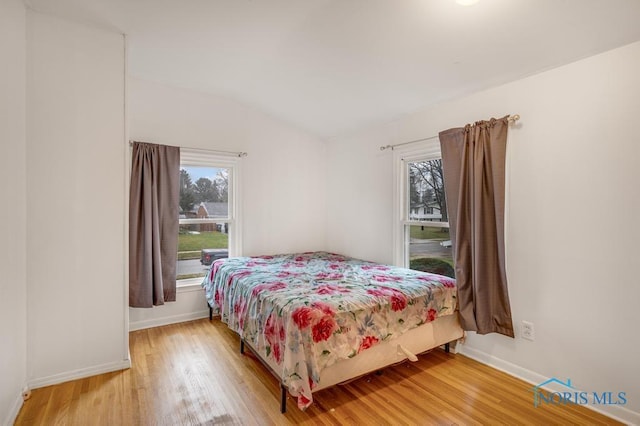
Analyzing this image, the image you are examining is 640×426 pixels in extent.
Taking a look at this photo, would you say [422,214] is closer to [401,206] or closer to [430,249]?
[401,206]

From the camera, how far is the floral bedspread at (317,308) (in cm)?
175

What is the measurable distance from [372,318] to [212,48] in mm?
2453

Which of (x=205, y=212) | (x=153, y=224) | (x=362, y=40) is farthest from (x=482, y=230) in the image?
(x=153, y=224)

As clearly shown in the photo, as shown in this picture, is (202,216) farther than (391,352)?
Yes

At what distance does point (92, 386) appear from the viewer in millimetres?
2090

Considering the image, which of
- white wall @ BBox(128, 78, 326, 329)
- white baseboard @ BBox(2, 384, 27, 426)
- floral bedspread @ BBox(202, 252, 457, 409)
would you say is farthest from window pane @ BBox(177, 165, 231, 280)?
white baseboard @ BBox(2, 384, 27, 426)

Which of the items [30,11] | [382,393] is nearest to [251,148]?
[30,11]

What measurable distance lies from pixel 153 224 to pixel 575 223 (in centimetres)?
350

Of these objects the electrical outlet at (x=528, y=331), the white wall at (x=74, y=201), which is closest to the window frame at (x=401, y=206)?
the electrical outlet at (x=528, y=331)

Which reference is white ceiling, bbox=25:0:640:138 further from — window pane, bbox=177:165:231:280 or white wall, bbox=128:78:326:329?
window pane, bbox=177:165:231:280

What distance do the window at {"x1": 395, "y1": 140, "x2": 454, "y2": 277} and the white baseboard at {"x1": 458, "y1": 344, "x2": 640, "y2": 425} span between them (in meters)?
0.68

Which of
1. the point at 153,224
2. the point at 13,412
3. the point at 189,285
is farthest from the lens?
the point at 189,285

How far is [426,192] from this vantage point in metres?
3.09

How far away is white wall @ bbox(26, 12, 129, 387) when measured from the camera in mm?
2043
